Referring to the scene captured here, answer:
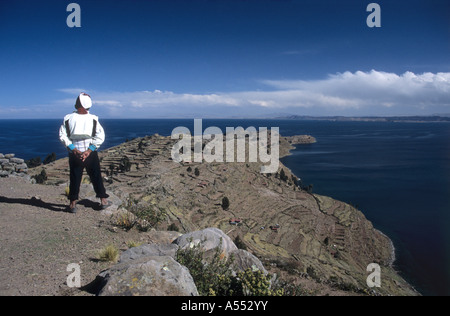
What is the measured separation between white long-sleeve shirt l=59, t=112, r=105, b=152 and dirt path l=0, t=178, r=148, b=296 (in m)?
1.93

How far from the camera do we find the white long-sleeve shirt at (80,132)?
18.1 ft

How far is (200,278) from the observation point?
437cm

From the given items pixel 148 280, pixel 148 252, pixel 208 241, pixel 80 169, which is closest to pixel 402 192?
pixel 208 241

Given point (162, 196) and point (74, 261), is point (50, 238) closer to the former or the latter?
point (74, 261)

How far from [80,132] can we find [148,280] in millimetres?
3750

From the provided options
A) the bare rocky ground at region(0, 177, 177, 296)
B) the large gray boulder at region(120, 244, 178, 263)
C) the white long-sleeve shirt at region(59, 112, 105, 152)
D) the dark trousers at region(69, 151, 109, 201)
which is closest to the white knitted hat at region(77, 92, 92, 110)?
the white long-sleeve shirt at region(59, 112, 105, 152)

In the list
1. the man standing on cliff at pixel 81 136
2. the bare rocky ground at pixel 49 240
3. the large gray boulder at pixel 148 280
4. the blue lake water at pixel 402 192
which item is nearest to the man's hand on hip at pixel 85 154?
the man standing on cliff at pixel 81 136

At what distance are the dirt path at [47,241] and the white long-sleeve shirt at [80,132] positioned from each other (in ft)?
6.33

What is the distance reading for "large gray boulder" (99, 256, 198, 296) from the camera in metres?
3.14

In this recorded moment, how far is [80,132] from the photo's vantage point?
554 cm

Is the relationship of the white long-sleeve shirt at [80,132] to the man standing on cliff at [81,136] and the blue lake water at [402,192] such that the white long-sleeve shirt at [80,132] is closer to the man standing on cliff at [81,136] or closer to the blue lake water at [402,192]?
the man standing on cliff at [81,136]

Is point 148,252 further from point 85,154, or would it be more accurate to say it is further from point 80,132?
point 80,132

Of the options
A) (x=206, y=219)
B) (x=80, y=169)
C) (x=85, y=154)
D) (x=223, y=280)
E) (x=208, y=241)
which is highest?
(x=85, y=154)
